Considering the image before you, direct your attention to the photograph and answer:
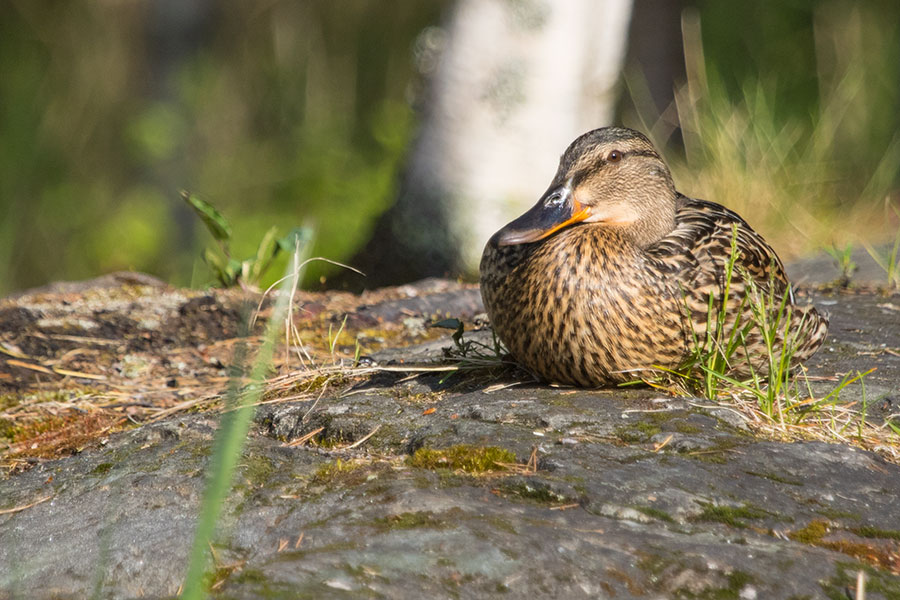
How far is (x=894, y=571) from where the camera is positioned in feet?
6.91

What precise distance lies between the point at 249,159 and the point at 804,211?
7.40 metres

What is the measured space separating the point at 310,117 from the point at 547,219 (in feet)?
33.1

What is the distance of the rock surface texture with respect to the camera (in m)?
1.99

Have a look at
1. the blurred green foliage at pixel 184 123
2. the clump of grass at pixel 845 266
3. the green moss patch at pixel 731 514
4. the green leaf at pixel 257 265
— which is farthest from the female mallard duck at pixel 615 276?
the blurred green foliage at pixel 184 123

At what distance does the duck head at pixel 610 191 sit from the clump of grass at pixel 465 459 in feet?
3.29

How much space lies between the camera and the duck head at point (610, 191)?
3539 millimetres

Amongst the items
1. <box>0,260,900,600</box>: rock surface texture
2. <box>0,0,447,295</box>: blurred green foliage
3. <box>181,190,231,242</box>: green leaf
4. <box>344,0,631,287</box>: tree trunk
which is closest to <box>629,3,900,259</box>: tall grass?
<box>344,0,631,287</box>: tree trunk

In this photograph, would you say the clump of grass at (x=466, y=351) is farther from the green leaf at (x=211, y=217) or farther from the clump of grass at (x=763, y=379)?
the green leaf at (x=211, y=217)

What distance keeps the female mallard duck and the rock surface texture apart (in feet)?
0.55

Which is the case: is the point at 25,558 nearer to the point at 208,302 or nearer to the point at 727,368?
the point at 727,368

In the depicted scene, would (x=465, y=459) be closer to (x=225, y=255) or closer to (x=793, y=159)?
(x=225, y=255)

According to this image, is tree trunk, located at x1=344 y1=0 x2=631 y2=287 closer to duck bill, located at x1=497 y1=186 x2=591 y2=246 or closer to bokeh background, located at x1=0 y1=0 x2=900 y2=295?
bokeh background, located at x1=0 y1=0 x2=900 y2=295

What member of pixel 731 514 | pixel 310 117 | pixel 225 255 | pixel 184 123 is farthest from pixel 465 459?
pixel 310 117

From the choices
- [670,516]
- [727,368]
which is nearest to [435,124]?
[727,368]
